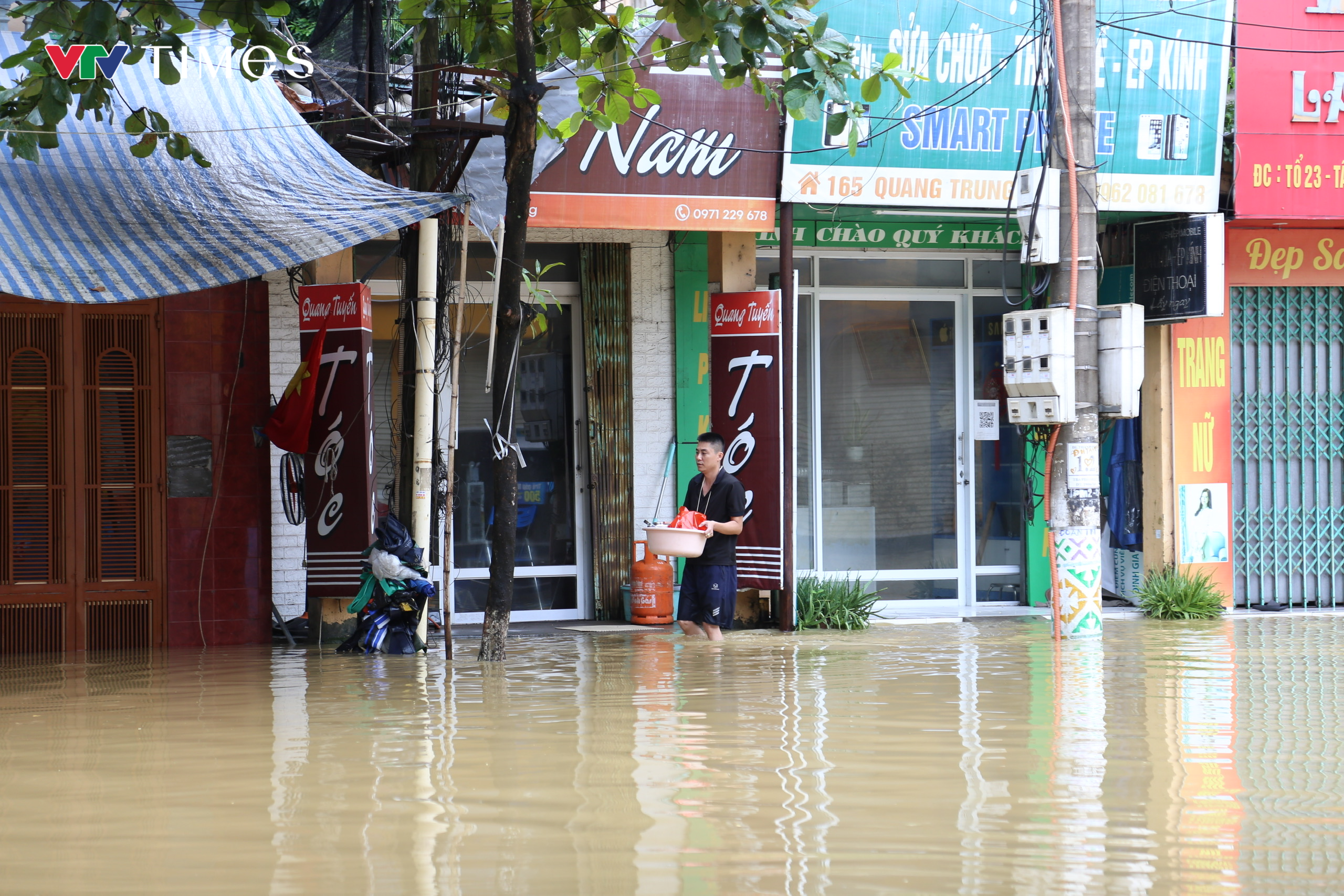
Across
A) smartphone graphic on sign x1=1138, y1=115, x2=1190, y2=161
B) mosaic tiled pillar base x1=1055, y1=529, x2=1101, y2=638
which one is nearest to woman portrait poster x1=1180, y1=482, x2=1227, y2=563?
mosaic tiled pillar base x1=1055, y1=529, x2=1101, y2=638

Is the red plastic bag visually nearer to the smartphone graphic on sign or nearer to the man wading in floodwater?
the man wading in floodwater

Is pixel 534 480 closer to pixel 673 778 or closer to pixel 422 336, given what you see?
pixel 422 336

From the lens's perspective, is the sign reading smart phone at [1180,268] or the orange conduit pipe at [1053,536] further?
the sign reading smart phone at [1180,268]

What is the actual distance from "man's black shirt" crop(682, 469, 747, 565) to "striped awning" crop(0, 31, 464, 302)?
3.51m

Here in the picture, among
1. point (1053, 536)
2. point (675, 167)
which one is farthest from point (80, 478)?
point (1053, 536)

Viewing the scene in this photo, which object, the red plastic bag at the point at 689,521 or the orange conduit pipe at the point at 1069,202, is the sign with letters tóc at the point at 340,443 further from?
the orange conduit pipe at the point at 1069,202

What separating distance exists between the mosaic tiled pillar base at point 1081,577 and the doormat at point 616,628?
3.33 m

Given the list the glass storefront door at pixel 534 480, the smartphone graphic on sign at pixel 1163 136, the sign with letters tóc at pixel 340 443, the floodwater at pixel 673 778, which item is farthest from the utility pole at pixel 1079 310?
the sign with letters tóc at pixel 340 443

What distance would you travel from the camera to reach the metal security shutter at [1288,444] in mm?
13203

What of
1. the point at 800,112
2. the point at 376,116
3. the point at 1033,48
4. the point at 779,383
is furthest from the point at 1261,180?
the point at 376,116

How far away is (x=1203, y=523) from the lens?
1297 centimetres

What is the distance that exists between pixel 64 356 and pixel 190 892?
291 inches

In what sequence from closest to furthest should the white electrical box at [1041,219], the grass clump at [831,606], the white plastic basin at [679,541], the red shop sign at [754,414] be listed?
the white plastic basin at [679,541], the white electrical box at [1041,219], the red shop sign at [754,414], the grass clump at [831,606]

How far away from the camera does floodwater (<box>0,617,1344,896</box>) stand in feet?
14.0
